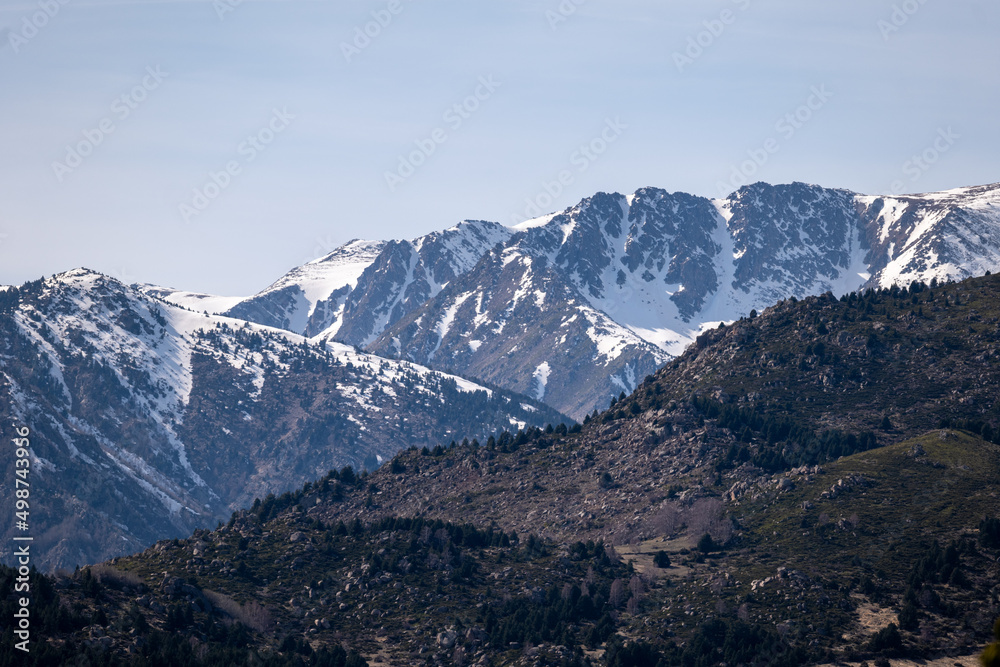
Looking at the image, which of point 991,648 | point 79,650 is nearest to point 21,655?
point 79,650

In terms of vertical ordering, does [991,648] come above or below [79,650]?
above

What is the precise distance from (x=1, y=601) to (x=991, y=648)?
166 meters

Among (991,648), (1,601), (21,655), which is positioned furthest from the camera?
(1,601)

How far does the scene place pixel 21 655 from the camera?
610 feet

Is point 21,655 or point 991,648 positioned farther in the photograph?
point 21,655

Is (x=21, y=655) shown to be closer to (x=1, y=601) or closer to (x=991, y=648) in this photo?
(x=1, y=601)

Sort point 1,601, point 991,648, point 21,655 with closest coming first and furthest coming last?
1. point 991,648
2. point 21,655
3. point 1,601

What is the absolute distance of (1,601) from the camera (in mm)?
199500

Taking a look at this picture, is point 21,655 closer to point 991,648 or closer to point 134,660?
point 134,660

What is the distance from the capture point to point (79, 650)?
642 feet

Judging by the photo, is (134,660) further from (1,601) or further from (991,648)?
(991,648)

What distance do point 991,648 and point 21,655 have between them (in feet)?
495

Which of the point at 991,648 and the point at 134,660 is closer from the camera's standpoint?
the point at 991,648

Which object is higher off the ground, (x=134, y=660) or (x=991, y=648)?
→ (x=991, y=648)
